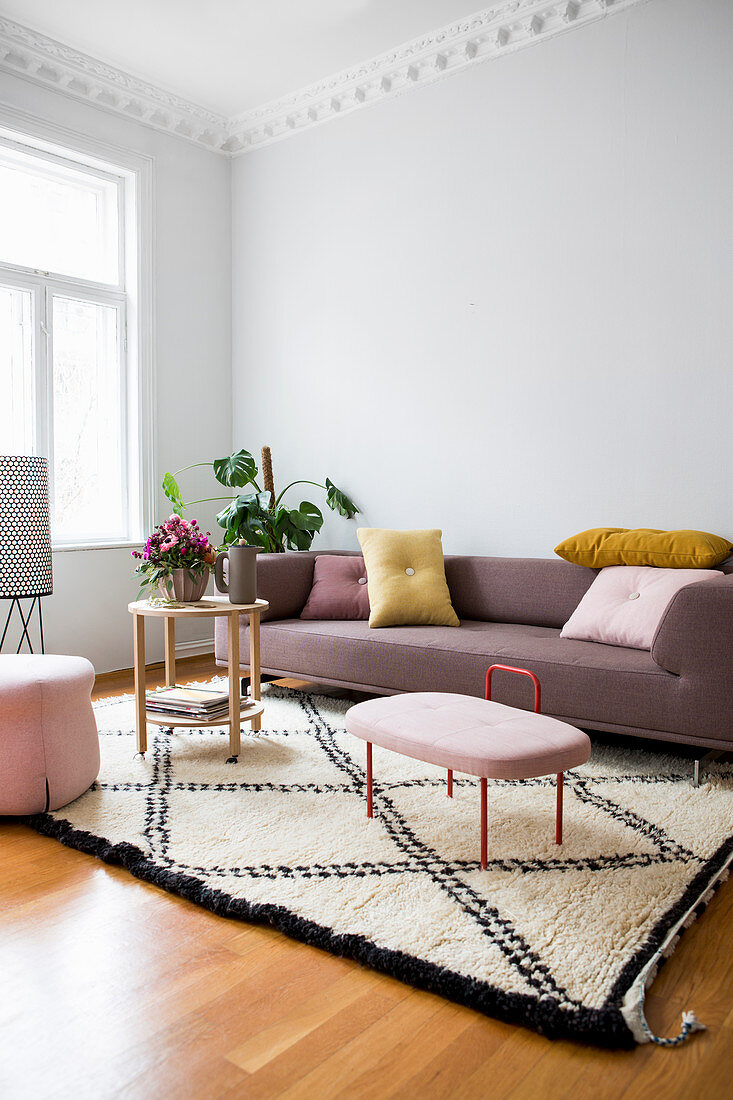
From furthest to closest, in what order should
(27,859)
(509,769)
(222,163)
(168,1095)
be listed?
(222,163) → (27,859) → (509,769) → (168,1095)

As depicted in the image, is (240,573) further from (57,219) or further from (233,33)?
(233,33)

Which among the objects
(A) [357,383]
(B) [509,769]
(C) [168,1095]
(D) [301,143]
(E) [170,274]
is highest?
(D) [301,143]

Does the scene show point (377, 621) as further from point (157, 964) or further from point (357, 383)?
point (157, 964)

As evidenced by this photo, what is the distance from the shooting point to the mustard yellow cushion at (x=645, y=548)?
10.5 ft

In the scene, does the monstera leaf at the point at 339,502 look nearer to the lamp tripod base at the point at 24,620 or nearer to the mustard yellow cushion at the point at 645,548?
the mustard yellow cushion at the point at 645,548

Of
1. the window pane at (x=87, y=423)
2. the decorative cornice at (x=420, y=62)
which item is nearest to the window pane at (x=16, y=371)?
the window pane at (x=87, y=423)

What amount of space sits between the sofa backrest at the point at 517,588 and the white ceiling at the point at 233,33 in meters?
2.54

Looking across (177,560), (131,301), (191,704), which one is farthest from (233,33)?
(191,704)

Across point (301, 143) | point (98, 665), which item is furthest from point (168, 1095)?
point (301, 143)

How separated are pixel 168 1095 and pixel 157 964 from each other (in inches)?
15.2

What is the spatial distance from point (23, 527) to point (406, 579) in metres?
1.66

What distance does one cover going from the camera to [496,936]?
1755mm

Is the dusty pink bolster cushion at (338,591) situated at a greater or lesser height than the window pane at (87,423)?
lesser

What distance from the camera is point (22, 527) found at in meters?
3.58
